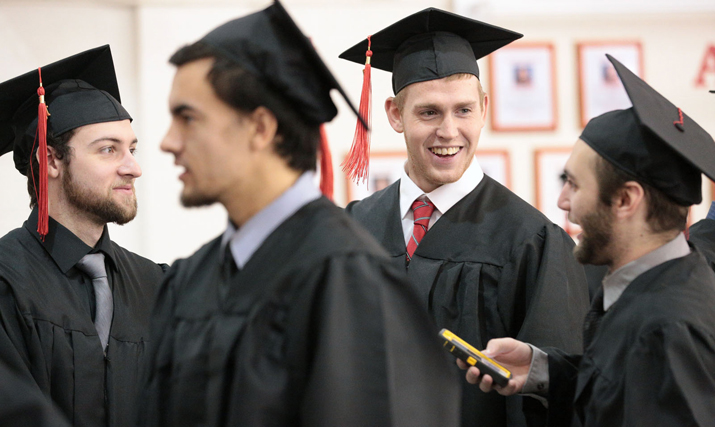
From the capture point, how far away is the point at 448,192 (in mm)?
2684

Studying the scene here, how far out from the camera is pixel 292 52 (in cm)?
152

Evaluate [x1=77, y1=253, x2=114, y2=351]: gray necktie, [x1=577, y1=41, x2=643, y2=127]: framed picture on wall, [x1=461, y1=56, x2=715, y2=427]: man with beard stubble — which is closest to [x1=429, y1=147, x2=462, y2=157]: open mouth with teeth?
[x1=461, y1=56, x2=715, y2=427]: man with beard stubble

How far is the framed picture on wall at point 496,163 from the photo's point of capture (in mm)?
5664

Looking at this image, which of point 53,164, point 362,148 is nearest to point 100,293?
point 53,164

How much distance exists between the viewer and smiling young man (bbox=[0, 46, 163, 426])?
2488 mm

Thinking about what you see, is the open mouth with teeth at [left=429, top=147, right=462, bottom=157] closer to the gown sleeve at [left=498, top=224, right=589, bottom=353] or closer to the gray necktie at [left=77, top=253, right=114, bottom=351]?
the gown sleeve at [left=498, top=224, right=589, bottom=353]

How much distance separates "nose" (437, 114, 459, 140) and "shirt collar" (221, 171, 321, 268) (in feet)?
4.00

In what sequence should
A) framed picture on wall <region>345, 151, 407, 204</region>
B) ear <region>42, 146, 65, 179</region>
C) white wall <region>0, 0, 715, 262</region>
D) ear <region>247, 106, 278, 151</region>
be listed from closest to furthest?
ear <region>247, 106, 278, 151</region>, ear <region>42, 146, 65, 179</region>, white wall <region>0, 0, 715, 262</region>, framed picture on wall <region>345, 151, 407, 204</region>

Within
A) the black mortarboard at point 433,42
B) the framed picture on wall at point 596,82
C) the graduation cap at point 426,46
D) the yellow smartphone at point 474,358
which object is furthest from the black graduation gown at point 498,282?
the framed picture on wall at point 596,82

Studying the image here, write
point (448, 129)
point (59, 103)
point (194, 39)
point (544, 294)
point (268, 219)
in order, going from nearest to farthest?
point (268, 219) < point (544, 294) < point (448, 129) < point (59, 103) < point (194, 39)

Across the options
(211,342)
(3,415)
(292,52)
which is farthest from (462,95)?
(3,415)

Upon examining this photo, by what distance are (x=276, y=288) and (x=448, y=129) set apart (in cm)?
145

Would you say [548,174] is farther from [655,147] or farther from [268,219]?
[268,219]

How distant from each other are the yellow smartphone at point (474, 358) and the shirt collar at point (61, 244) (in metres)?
1.52
